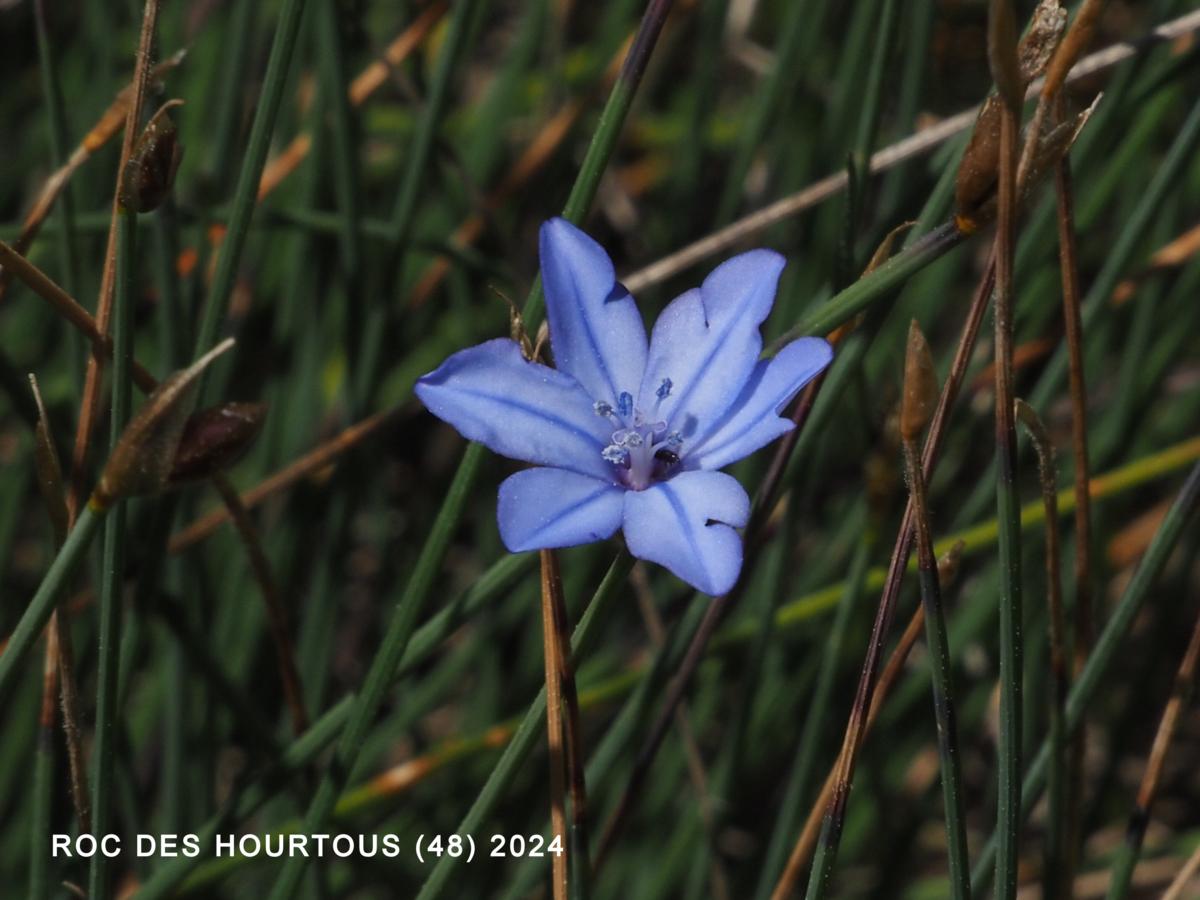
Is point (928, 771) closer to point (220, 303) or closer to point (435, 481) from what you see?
point (435, 481)

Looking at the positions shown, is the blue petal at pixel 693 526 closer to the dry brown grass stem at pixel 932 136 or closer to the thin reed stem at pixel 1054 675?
the thin reed stem at pixel 1054 675

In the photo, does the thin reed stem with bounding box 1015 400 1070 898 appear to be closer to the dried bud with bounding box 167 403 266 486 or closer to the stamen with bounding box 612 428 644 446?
the stamen with bounding box 612 428 644 446

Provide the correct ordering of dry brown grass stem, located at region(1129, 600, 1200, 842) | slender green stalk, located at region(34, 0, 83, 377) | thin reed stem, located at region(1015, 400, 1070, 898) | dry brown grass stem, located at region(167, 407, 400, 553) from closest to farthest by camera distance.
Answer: thin reed stem, located at region(1015, 400, 1070, 898) → dry brown grass stem, located at region(1129, 600, 1200, 842) → slender green stalk, located at region(34, 0, 83, 377) → dry brown grass stem, located at region(167, 407, 400, 553)

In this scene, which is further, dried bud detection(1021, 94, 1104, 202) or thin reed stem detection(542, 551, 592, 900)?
thin reed stem detection(542, 551, 592, 900)

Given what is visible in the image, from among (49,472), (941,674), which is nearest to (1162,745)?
(941,674)

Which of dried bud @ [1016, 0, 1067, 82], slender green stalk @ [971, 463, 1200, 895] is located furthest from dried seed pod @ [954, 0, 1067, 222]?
slender green stalk @ [971, 463, 1200, 895]

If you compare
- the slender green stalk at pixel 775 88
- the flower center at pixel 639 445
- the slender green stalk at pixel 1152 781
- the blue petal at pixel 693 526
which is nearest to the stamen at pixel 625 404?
the flower center at pixel 639 445
